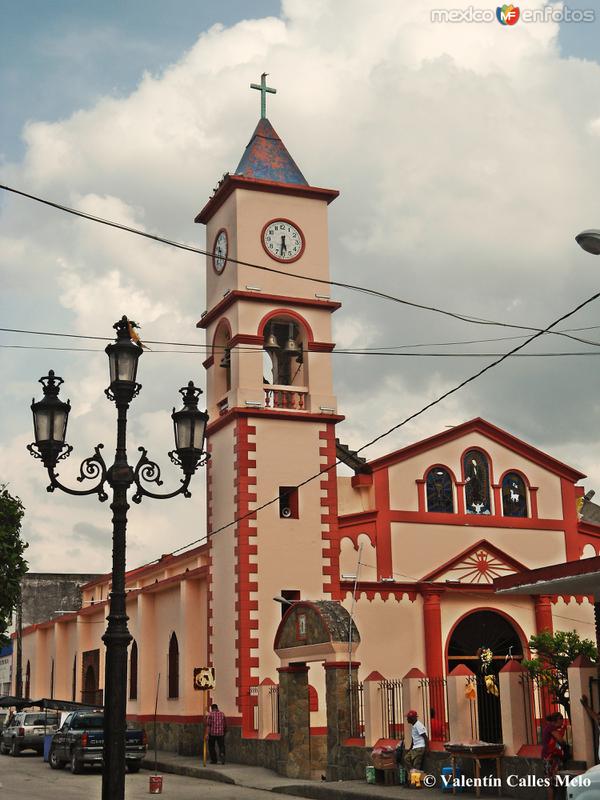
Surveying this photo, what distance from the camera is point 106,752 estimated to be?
37.6 feet

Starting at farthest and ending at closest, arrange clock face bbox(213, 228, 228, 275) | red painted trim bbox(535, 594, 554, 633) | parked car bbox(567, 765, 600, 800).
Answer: clock face bbox(213, 228, 228, 275) < red painted trim bbox(535, 594, 554, 633) < parked car bbox(567, 765, 600, 800)

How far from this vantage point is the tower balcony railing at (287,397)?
2897 cm

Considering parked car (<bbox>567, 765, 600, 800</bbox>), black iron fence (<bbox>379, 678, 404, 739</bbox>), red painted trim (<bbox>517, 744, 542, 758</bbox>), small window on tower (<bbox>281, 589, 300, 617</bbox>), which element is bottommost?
red painted trim (<bbox>517, 744, 542, 758</bbox>)

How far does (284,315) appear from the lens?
29438 millimetres

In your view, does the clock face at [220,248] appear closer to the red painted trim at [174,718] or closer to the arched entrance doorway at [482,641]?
the arched entrance doorway at [482,641]

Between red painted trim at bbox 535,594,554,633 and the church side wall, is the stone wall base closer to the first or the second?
the church side wall

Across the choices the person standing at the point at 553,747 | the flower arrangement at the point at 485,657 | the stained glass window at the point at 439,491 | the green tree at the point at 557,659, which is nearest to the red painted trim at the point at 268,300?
the stained glass window at the point at 439,491

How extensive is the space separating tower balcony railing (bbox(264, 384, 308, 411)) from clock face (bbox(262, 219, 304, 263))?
11.4 feet

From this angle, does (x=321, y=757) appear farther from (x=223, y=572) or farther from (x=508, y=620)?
(x=508, y=620)

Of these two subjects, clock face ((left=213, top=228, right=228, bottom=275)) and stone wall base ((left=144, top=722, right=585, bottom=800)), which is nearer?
stone wall base ((left=144, top=722, right=585, bottom=800))

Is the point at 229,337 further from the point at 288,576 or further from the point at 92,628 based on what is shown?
the point at 92,628

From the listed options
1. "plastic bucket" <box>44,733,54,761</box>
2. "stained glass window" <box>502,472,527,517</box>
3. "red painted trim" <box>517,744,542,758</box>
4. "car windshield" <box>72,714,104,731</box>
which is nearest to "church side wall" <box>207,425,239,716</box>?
"car windshield" <box>72,714,104,731</box>

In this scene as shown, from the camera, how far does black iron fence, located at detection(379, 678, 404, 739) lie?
21.4m

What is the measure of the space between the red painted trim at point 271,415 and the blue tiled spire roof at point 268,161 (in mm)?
6439
